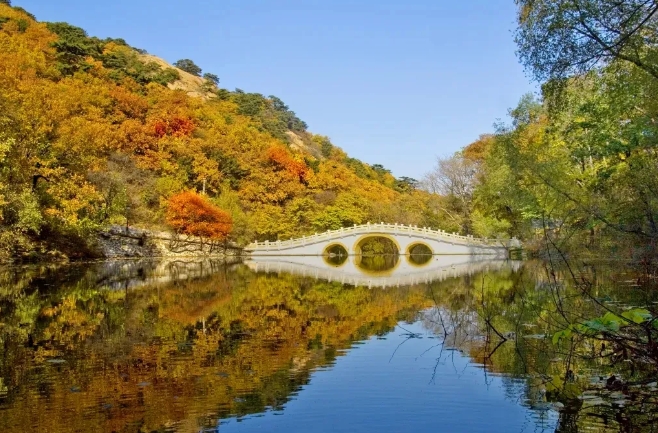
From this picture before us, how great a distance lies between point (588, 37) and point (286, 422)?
819 centimetres

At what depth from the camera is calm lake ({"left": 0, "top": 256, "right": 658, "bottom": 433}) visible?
18.3ft

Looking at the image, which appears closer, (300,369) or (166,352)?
(300,369)

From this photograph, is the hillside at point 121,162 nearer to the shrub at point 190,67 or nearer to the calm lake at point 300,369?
the calm lake at point 300,369

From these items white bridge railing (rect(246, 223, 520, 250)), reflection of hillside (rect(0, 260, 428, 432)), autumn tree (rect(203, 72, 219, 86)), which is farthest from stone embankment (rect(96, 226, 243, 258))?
autumn tree (rect(203, 72, 219, 86))

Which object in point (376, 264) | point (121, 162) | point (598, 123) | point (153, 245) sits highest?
point (121, 162)

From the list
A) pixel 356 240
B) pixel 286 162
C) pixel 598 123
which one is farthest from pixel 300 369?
pixel 286 162

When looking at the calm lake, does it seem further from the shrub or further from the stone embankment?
the shrub

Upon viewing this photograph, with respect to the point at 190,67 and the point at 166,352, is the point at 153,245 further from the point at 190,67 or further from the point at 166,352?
the point at 190,67

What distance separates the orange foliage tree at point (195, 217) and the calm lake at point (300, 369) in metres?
23.6

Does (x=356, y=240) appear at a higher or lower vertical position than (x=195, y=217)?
lower

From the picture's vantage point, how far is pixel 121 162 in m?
41.1

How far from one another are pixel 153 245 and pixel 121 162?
623 centimetres

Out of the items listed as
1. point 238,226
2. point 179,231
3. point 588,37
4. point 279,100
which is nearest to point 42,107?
point 179,231

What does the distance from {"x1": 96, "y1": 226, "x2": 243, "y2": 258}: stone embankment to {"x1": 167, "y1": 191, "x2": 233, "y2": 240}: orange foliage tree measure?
1133 millimetres
